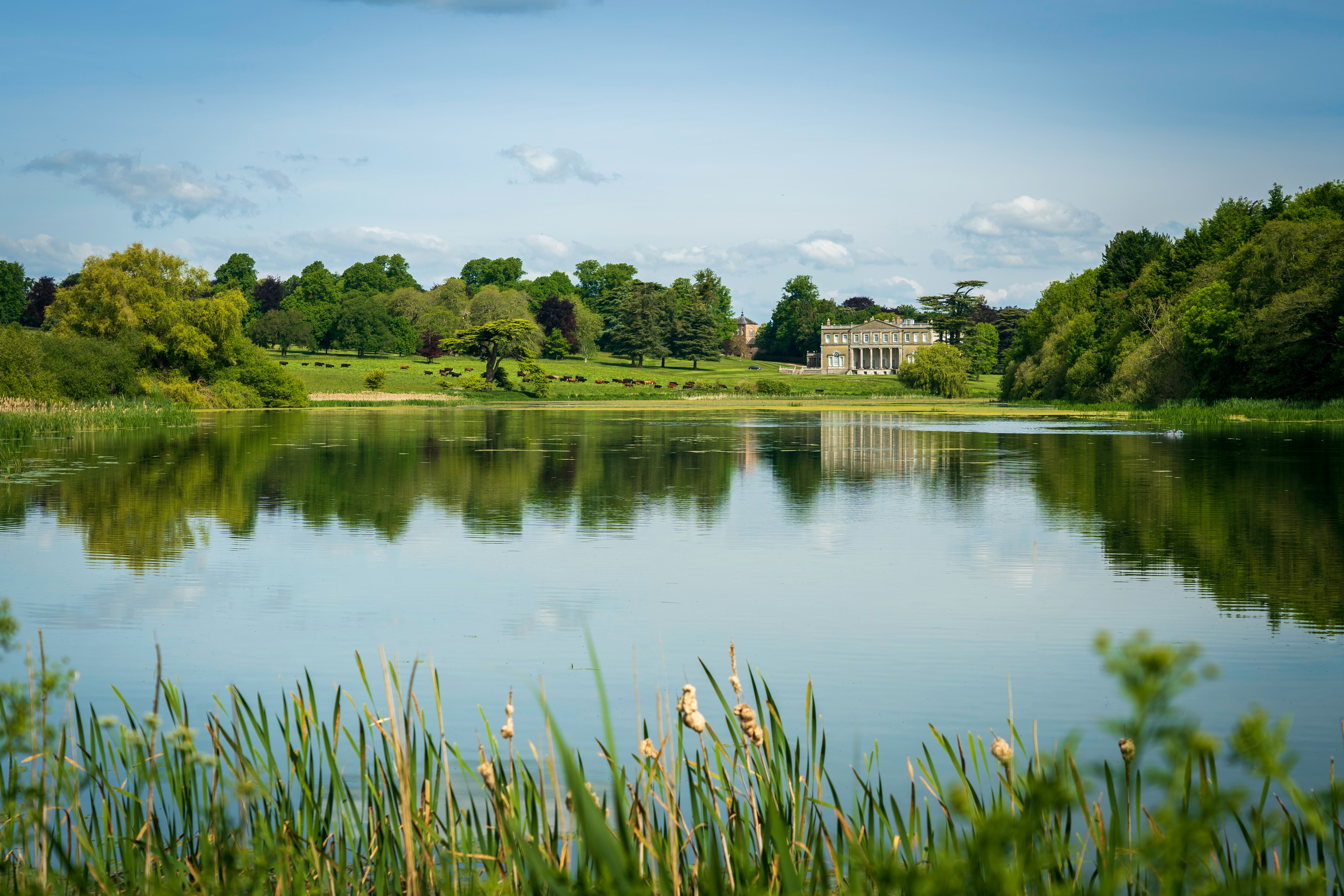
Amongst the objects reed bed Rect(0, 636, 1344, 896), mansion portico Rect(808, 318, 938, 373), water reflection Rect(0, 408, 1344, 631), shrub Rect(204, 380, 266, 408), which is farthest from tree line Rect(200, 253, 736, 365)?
reed bed Rect(0, 636, 1344, 896)

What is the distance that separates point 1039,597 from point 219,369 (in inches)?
2506

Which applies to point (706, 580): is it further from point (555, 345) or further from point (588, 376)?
point (555, 345)

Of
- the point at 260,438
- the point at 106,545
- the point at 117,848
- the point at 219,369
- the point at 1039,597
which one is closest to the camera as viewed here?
the point at 117,848

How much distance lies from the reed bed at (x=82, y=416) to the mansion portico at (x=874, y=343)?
12320 centimetres

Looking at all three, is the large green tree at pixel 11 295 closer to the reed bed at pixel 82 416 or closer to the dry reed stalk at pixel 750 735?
the reed bed at pixel 82 416

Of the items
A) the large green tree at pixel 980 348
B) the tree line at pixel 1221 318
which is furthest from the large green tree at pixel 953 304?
the tree line at pixel 1221 318

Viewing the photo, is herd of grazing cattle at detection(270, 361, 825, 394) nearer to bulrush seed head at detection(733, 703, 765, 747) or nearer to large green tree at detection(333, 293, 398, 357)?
large green tree at detection(333, 293, 398, 357)

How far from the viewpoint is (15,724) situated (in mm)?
3584

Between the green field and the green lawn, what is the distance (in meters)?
0.15

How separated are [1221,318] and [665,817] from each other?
54783 millimetres

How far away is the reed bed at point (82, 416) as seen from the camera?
113ft

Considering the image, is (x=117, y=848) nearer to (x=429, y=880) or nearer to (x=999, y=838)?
(x=429, y=880)

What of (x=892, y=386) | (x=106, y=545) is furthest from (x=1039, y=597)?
(x=892, y=386)

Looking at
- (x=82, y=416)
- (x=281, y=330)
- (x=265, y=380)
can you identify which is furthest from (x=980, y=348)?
(x=82, y=416)
